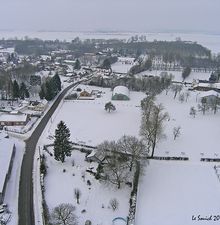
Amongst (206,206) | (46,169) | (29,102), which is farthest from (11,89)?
(206,206)

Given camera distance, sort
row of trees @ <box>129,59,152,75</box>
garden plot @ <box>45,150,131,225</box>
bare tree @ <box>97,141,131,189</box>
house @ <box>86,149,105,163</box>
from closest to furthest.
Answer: garden plot @ <box>45,150,131,225</box>
bare tree @ <box>97,141,131,189</box>
house @ <box>86,149,105,163</box>
row of trees @ <box>129,59,152,75</box>

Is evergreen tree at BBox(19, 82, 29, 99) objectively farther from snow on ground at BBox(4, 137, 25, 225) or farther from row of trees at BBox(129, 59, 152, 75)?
row of trees at BBox(129, 59, 152, 75)

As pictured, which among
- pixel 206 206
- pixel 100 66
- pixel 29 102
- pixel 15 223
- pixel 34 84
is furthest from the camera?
pixel 100 66

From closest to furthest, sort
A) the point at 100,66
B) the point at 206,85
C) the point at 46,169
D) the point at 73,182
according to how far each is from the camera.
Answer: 1. the point at 73,182
2. the point at 46,169
3. the point at 206,85
4. the point at 100,66

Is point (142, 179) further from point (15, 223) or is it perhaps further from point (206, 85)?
point (206, 85)

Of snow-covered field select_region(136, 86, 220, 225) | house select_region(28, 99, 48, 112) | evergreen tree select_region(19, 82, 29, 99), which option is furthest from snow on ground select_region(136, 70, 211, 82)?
snow-covered field select_region(136, 86, 220, 225)

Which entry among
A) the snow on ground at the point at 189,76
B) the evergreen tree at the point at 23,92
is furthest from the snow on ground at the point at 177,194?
the snow on ground at the point at 189,76

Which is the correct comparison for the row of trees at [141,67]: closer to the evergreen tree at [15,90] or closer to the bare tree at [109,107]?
the bare tree at [109,107]
